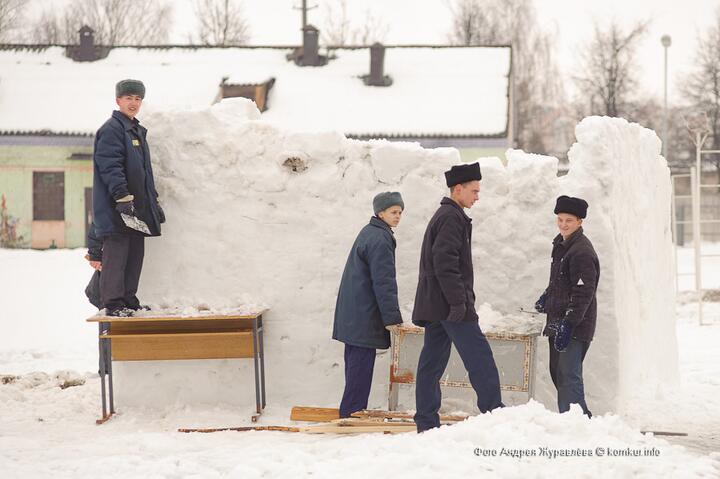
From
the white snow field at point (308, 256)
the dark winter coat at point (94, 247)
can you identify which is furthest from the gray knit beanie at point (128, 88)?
the dark winter coat at point (94, 247)

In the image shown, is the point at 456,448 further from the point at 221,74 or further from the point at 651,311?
the point at 221,74

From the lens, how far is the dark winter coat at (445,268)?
6.10 meters

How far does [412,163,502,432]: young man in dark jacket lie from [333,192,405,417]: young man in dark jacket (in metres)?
0.59

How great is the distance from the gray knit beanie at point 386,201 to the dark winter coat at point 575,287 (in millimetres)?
1142

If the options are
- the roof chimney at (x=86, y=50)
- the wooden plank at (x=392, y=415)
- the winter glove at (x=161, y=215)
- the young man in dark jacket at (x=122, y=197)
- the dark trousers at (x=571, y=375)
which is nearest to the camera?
the dark trousers at (x=571, y=375)

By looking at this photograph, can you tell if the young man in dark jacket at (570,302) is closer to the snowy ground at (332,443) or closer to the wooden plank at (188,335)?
the snowy ground at (332,443)

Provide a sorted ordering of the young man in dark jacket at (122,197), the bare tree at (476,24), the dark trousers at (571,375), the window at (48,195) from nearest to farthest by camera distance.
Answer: the dark trousers at (571,375), the young man in dark jacket at (122,197), the window at (48,195), the bare tree at (476,24)

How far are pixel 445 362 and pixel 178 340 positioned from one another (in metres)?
2.12

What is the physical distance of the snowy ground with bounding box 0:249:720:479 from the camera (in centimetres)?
517

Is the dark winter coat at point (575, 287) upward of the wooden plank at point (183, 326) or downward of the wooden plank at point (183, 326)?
upward

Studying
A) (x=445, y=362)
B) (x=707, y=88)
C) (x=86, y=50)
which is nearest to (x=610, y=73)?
(x=707, y=88)

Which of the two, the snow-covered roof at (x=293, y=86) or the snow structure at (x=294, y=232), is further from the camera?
the snow-covered roof at (x=293, y=86)

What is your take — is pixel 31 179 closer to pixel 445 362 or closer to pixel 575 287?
pixel 445 362

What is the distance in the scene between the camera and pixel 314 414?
23.5ft
